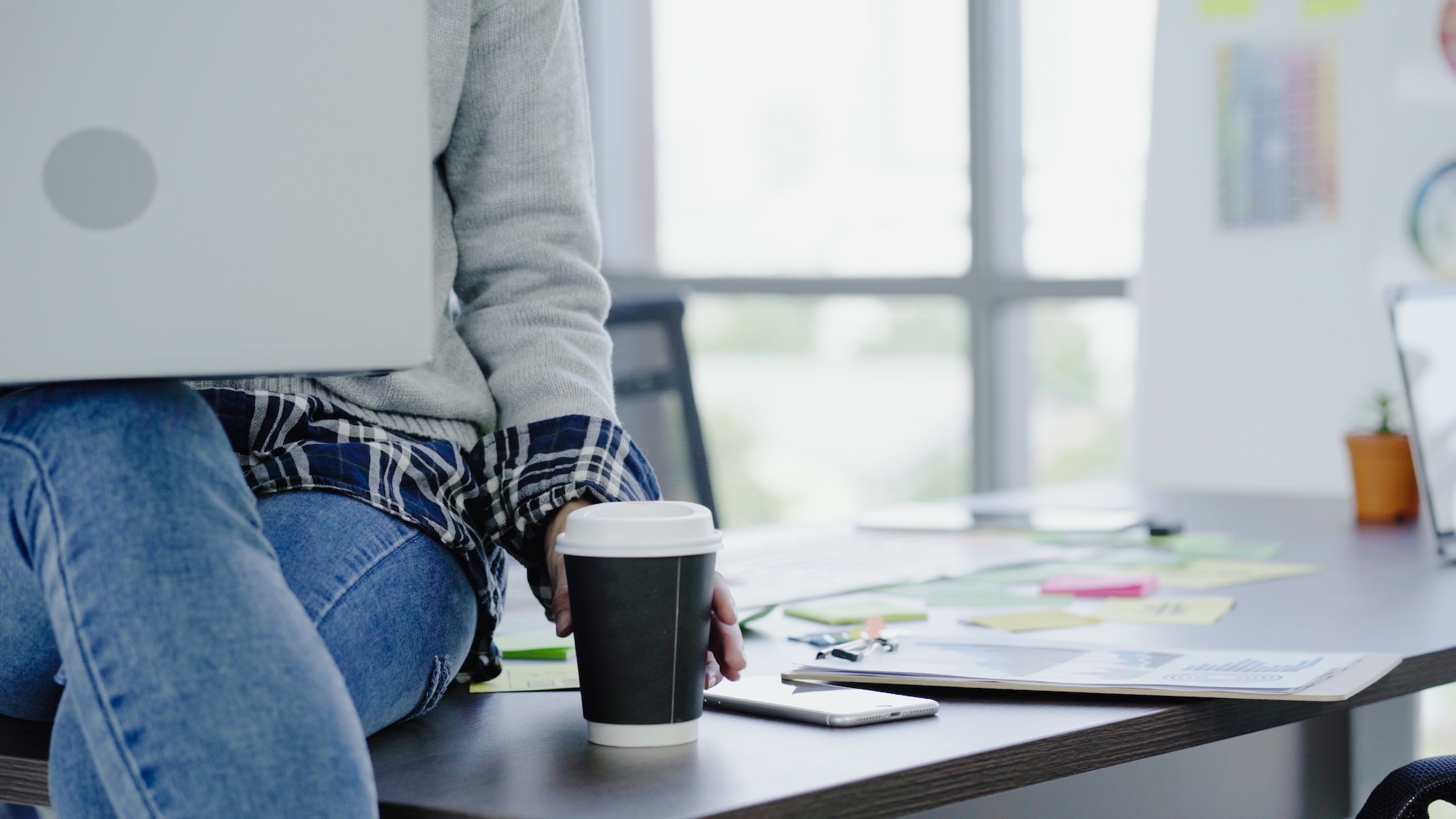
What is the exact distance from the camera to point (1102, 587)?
130 cm

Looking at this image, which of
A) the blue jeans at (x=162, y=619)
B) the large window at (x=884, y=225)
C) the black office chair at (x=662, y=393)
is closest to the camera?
the blue jeans at (x=162, y=619)

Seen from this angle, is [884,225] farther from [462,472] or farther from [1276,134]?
[462,472]

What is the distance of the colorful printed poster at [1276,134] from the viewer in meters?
2.67

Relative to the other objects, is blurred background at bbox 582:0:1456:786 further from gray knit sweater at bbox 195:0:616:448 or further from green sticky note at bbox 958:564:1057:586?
gray knit sweater at bbox 195:0:616:448

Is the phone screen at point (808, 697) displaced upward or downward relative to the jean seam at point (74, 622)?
downward

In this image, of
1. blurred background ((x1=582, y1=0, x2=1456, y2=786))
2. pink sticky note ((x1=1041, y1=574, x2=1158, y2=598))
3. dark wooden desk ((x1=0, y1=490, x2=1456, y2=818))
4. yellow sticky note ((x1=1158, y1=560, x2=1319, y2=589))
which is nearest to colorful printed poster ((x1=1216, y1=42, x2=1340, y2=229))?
blurred background ((x1=582, y1=0, x2=1456, y2=786))

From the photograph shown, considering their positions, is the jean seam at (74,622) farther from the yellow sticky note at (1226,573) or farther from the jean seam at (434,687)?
the yellow sticky note at (1226,573)

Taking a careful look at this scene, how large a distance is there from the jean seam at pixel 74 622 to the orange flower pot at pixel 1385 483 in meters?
1.50

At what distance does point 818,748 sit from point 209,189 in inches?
16.1

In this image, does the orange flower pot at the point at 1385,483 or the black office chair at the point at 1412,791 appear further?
the orange flower pot at the point at 1385,483

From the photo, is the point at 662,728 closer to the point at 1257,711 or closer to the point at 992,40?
the point at 1257,711

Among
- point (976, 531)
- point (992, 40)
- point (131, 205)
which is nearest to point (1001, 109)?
point (992, 40)

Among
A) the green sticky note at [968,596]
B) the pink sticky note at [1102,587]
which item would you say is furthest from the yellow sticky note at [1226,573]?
the green sticky note at [968,596]

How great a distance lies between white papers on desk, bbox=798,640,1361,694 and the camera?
0.88 metres
